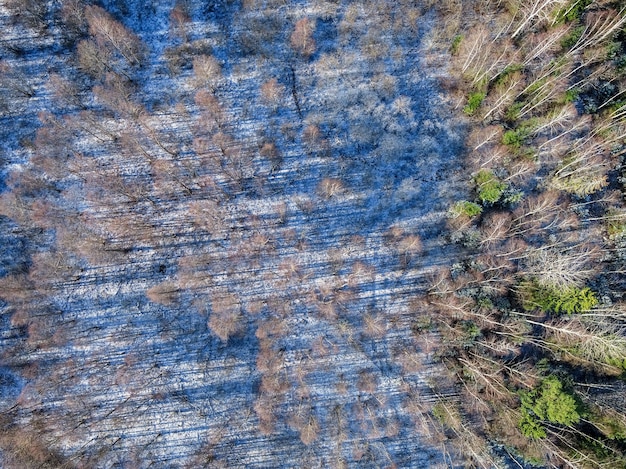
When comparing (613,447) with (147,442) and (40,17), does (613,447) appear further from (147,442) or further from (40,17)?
(40,17)

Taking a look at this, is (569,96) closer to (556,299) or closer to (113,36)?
(556,299)

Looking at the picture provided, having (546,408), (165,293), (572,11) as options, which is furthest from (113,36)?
(546,408)

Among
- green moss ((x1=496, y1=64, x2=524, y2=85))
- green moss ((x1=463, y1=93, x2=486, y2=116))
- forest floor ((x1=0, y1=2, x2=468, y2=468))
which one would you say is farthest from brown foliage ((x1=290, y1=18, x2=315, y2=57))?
green moss ((x1=496, y1=64, x2=524, y2=85))

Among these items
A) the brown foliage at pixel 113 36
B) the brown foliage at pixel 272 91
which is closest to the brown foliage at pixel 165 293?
the brown foliage at pixel 272 91

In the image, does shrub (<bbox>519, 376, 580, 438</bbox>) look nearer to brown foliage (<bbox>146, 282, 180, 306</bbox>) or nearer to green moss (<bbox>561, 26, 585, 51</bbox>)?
green moss (<bbox>561, 26, 585, 51</bbox>)

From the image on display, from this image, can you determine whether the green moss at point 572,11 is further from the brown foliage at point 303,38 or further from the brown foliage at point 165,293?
the brown foliage at point 165,293

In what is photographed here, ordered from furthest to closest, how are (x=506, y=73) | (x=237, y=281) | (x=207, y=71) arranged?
(x=207, y=71) < (x=237, y=281) < (x=506, y=73)
